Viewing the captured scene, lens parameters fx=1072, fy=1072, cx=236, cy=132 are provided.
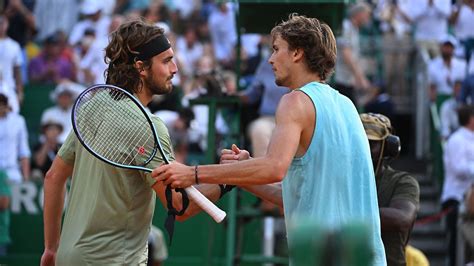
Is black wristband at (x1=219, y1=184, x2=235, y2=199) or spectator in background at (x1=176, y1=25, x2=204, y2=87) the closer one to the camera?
black wristband at (x1=219, y1=184, x2=235, y2=199)

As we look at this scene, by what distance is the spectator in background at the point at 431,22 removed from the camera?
672 inches

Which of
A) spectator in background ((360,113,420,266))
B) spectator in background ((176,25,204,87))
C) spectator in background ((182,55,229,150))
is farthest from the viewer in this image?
spectator in background ((176,25,204,87))

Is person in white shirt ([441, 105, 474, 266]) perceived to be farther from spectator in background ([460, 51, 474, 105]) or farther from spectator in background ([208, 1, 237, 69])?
spectator in background ([208, 1, 237, 69])

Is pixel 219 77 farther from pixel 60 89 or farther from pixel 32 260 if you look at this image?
pixel 60 89

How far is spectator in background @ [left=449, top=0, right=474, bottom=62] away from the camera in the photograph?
53.6 feet

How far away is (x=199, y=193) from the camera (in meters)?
5.14

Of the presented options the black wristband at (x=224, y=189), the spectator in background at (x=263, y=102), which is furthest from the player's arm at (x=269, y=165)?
the spectator in background at (x=263, y=102)

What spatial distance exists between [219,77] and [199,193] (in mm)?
5965

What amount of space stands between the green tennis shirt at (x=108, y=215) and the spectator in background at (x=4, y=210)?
7475 mm

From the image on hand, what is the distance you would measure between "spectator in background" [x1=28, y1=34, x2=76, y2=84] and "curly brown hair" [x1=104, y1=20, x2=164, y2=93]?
10.8 meters

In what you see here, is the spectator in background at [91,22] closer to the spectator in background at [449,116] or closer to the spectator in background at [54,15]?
the spectator in background at [54,15]

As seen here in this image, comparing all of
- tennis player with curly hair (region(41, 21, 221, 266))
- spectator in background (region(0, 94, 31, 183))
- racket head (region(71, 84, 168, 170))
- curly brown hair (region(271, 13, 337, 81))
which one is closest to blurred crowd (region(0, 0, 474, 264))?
spectator in background (region(0, 94, 31, 183))

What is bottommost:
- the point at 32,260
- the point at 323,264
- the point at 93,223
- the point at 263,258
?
the point at 32,260

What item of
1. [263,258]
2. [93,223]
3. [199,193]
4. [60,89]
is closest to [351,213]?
[199,193]
